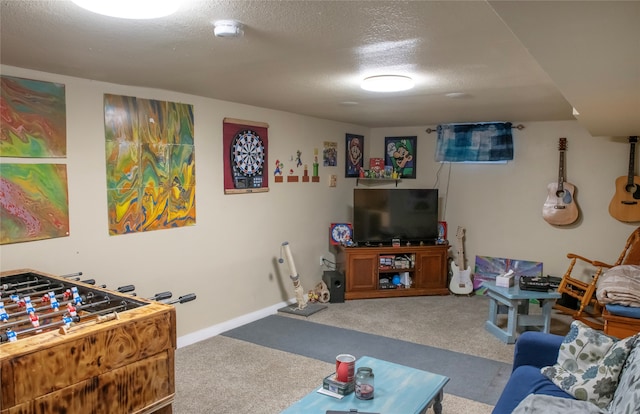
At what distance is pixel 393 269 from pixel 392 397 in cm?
329

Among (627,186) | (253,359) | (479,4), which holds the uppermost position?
(479,4)

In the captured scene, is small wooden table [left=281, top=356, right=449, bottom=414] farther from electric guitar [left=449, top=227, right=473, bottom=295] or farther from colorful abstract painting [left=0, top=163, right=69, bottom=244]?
electric guitar [left=449, top=227, right=473, bottom=295]

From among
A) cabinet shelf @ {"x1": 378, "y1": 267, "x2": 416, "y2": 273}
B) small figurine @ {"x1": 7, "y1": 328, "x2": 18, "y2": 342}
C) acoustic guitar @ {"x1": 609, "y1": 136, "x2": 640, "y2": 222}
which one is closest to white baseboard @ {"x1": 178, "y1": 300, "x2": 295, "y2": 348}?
cabinet shelf @ {"x1": 378, "y1": 267, "x2": 416, "y2": 273}

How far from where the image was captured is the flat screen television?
5582 millimetres

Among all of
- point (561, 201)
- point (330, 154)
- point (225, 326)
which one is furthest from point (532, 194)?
point (225, 326)

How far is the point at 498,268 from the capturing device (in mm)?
5734

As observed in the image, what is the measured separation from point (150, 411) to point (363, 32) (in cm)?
189

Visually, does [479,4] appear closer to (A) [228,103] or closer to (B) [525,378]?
(B) [525,378]

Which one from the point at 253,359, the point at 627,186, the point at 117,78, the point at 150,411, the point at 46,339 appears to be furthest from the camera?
the point at 627,186

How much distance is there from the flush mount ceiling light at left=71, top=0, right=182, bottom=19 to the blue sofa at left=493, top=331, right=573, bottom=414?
228cm

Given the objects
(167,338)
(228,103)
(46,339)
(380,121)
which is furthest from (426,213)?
(46,339)

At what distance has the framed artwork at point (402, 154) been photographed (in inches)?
245

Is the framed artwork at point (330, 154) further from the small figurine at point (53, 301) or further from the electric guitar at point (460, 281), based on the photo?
the small figurine at point (53, 301)

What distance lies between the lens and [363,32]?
6.61 feet
